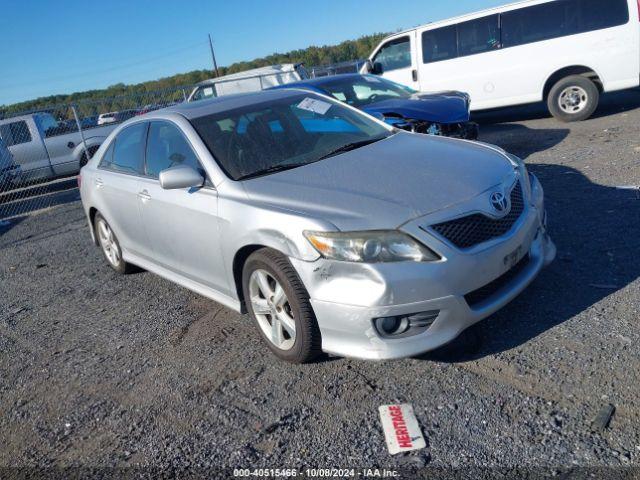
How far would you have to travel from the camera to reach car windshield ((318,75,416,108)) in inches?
326

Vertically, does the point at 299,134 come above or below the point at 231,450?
above

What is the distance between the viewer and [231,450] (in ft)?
9.00

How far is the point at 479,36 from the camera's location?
10.5 meters

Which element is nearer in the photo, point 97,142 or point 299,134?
point 299,134

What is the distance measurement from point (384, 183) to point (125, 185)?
2509 mm

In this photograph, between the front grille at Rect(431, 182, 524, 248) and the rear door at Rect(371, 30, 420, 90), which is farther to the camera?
the rear door at Rect(371, 30, 420, 90)

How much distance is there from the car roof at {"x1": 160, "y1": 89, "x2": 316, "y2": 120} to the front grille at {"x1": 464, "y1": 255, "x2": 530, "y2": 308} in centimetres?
238

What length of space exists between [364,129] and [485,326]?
1.85 meters

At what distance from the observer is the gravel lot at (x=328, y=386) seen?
2.54 m

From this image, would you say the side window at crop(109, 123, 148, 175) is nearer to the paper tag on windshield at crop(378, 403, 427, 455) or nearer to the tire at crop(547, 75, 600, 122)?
the paper tag on windshield at crop(378, 403, 427, 455)

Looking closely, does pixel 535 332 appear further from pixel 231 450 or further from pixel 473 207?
pixel 231 450

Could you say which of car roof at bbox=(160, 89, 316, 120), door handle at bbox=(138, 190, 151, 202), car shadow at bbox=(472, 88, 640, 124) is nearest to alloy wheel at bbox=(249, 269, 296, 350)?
door handle at bbox=(138, 190, 151, 202)

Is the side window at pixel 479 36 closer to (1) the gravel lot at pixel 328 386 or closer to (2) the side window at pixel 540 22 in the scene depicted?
(2) the side window at pixel 540 22

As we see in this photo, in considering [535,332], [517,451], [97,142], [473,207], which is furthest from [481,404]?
[97,142]
